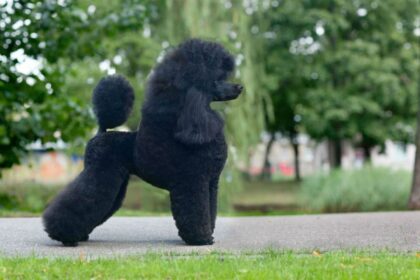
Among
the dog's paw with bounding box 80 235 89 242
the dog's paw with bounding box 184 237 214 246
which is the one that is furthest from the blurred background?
the dog's paw with bounding box 184 237 214 246

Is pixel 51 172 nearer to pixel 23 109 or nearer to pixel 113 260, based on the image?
pixel 23 109

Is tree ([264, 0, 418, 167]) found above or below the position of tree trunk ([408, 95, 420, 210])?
above

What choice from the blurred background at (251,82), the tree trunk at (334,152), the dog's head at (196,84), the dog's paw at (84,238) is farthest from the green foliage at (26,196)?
the tree trunk at (334,152)

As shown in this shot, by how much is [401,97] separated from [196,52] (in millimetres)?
16131

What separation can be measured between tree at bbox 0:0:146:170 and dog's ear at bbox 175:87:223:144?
220 inches

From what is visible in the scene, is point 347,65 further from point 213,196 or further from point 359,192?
point 213,196

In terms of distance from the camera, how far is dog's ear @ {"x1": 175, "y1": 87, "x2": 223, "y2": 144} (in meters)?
6.10

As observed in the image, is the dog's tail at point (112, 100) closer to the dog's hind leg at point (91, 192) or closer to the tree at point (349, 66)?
the dog's hind leg at point (91, 192)

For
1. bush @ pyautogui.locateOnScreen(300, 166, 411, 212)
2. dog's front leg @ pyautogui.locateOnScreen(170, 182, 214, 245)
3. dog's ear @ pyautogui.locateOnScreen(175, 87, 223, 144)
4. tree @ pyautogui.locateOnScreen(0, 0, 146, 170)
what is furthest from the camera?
bush @ pyautogui.locateOnScreen(300, 166, 411, 212)

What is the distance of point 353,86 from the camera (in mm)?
21359

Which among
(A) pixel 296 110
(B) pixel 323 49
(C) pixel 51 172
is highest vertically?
(B) pixel 323 49

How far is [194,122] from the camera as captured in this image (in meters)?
6.10

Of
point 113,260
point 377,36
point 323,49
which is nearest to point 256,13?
point 323,49

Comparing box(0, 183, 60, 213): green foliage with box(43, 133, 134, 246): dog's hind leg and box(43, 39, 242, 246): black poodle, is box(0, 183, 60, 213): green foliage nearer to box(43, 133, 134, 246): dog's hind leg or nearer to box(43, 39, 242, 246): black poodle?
box(43, 133, 134, 246): dog's hind leg
